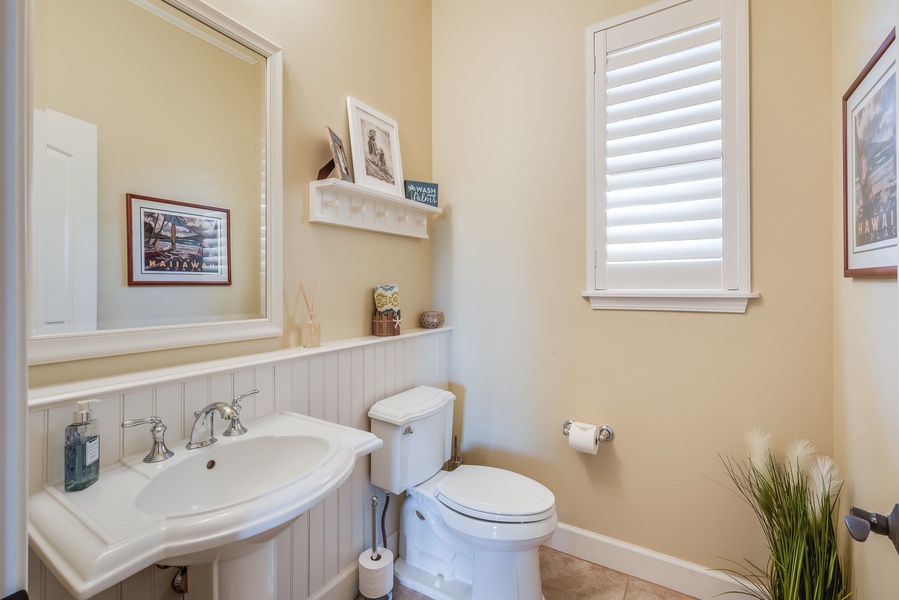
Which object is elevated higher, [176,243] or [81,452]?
[176,243]

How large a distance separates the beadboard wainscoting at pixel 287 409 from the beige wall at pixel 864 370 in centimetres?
154

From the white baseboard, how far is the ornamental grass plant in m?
0.14

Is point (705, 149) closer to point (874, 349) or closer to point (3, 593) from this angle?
point (874, 349)

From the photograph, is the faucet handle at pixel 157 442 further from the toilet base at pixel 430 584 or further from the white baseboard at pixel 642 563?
the white baseboard at pixel 642 563

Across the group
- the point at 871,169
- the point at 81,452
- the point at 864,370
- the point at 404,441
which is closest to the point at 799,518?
the point at 864,370

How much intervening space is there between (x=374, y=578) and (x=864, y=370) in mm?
1760

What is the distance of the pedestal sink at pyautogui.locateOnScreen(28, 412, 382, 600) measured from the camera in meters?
0.66

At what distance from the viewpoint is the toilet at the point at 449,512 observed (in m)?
1.42

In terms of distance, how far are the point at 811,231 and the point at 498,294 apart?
123 centimetres

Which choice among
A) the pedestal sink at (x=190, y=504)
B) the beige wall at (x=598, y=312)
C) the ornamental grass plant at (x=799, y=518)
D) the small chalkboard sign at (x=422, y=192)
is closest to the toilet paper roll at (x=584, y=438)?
the beige wall at (x=598, y=312)

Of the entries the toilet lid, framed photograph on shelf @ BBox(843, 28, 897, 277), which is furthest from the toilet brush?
framed photograph on shelf @ BBox(843, 28, 897, 277)

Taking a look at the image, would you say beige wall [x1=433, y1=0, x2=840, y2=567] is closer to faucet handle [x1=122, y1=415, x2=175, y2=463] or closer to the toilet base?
the toilet base

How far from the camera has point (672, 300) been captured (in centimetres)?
164

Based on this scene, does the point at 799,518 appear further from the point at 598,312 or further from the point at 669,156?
the point at 669,156
